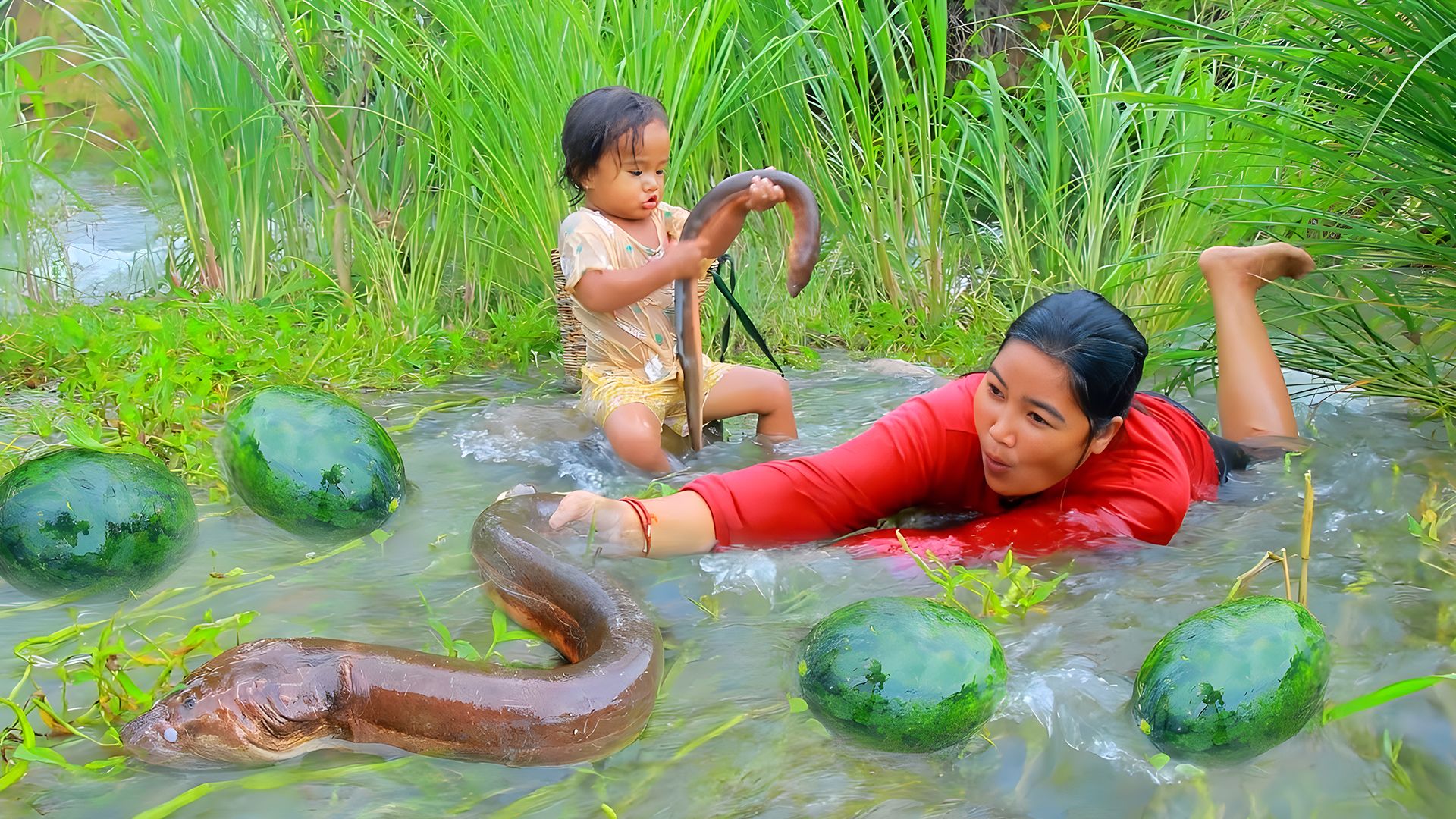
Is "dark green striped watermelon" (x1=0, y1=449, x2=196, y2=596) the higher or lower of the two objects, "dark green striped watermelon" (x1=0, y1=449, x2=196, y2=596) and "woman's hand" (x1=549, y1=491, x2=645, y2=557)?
the higher

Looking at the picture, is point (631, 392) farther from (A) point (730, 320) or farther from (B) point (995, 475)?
(B) point (995, 475)

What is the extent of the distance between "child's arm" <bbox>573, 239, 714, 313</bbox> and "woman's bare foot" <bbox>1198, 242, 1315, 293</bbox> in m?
1.50

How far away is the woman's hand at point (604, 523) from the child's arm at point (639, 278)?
0.96m

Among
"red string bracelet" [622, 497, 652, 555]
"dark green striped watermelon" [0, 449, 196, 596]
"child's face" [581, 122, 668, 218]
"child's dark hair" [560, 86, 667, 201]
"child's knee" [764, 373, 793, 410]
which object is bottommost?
"child's knee" [764, 373, 793, 410]

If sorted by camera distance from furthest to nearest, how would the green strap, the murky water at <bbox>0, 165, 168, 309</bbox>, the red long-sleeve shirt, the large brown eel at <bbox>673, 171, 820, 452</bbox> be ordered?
the murky water at <bbox>0, 165, 168, 309</bbox> → the green strap → the large brown eel at <bbox>673, 171, 820, 452</bbox> → the red long-sleeve shirt

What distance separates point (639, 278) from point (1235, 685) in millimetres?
2281

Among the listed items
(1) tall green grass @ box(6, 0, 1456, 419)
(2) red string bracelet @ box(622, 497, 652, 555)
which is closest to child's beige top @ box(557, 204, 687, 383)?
(1) tall green grass @ box(6, 0, 1456, 419)

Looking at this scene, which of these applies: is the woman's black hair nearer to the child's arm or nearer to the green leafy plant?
the green leafy plant

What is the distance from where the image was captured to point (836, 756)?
72.3 inches

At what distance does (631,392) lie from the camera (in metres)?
3.85

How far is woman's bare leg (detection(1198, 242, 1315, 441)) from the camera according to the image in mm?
3318

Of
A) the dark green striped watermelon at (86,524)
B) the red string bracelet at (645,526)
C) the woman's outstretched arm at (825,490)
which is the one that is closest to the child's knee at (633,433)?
the woman's outstretched arm at (825,490)

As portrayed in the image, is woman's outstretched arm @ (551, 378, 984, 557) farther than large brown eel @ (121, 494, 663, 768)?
Yes

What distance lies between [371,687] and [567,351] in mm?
2573
